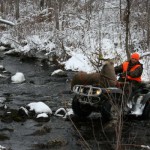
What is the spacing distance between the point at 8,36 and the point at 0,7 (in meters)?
10.8

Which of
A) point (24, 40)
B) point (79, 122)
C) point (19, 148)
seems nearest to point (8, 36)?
point (24, 40)

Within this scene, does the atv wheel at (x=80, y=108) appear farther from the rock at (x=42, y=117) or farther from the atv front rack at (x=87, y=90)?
the rock at (x=42, y=117)

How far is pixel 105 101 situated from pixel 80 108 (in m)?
0.78

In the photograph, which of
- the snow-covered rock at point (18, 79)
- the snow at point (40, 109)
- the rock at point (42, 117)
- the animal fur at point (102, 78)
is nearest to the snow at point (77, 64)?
the snow-covered rock at point (18, 79)

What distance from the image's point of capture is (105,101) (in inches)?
335

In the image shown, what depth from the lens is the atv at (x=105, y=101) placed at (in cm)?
829

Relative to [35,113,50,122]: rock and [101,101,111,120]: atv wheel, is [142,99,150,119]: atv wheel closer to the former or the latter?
[101,101,111,120]: atv wheel

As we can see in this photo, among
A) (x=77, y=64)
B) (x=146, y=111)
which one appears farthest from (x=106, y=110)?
(x=77, y=64)

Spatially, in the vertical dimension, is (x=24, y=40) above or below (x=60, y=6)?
below

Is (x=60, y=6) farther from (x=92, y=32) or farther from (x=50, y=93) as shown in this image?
(x=50, y=93)

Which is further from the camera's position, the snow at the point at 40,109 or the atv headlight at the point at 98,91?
the snow at the point at 40,109

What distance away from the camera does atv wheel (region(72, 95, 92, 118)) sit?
8795 mm

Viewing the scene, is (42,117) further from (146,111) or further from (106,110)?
(146,111)

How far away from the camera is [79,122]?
9141 mm
